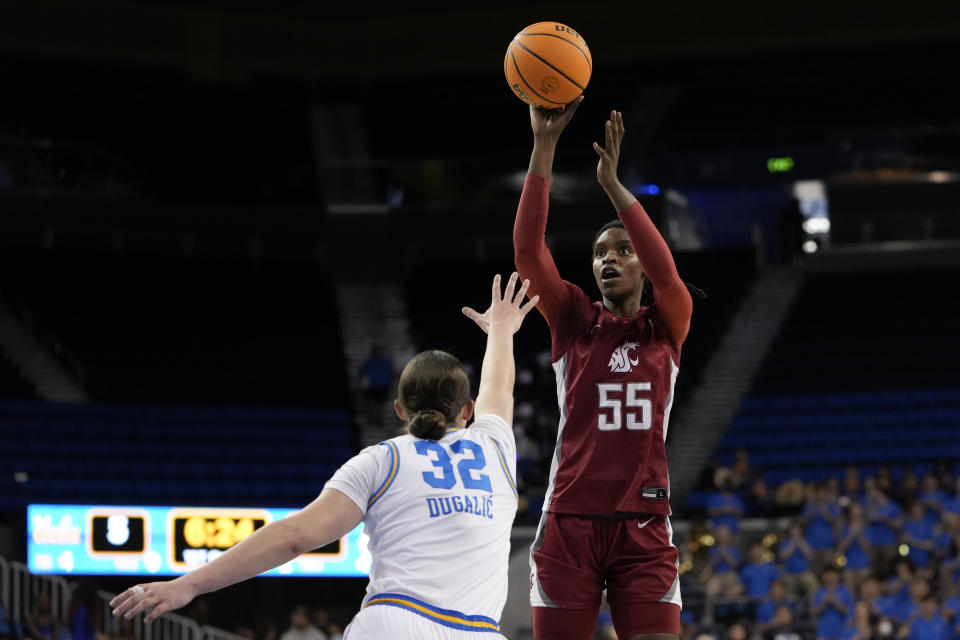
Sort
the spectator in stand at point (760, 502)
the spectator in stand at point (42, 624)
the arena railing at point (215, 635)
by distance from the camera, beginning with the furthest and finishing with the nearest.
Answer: the spectator in stand at point (760, 502)
the arena railing at point (215, 635)
the spectator in stand at point (42, 624)

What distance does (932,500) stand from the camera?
49.6ft

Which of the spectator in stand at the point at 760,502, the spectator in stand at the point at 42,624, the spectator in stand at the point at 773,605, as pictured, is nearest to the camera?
the spectator in stand at the point at 42,624

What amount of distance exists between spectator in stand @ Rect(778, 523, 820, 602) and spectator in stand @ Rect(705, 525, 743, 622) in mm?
572

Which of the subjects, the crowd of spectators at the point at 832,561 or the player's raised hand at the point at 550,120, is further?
the crowd of spectators at the point at 832,561

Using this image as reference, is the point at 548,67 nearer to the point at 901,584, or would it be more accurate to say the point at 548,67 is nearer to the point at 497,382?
the point at 497,382

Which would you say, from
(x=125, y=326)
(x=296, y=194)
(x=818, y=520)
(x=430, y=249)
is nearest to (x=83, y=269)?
(x=125, y=326)

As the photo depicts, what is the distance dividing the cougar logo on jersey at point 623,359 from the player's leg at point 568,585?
2.03 ft

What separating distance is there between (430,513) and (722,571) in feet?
39.1

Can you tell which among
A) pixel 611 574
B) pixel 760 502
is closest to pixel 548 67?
pixel 611 574

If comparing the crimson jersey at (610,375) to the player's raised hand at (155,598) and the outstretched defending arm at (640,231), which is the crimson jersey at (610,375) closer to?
the outstretched defending arm at (640,231)

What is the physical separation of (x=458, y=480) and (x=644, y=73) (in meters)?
22.9

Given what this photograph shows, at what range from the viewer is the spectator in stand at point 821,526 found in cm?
1541

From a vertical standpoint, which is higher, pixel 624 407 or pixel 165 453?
pixel 165 453

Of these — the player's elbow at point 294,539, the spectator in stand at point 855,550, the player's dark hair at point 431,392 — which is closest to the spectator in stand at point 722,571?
the spectator in stand at point 855,550
